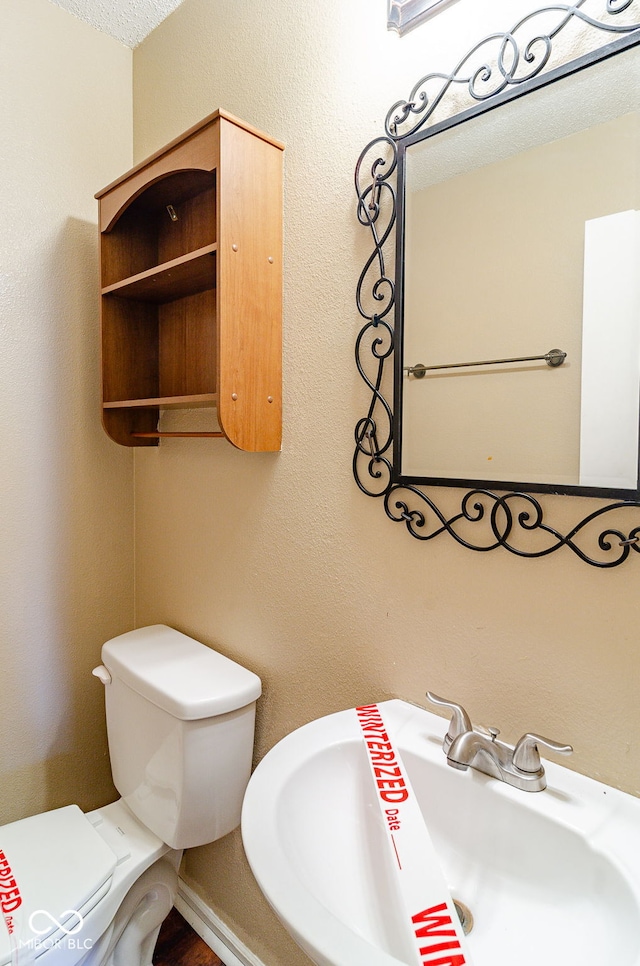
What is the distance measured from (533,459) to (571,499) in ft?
0.25

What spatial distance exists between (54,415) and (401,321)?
101 centimetres

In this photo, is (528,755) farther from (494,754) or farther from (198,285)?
(198,285)

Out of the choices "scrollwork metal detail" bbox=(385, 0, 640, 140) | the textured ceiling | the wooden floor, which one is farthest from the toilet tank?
the textured ceiling

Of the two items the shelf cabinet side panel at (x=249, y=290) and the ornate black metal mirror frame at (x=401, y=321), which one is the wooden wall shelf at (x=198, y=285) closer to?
the shelf cabinet side panel at (x=249, y=290)

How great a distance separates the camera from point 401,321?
958 millimetres

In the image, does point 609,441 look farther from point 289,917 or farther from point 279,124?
point 279,124

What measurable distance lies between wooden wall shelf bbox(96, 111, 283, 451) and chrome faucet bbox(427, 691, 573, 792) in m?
0.65

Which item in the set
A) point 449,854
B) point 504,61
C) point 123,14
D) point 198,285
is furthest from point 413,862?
point 123,14

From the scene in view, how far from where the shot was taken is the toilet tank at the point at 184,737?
114 centimetres

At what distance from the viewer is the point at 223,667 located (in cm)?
126

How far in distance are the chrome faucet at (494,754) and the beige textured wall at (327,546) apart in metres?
0.08

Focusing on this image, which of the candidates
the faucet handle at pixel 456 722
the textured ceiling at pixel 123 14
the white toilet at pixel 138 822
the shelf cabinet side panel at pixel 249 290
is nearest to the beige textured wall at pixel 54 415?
the textured ceiling at pixel 123 14

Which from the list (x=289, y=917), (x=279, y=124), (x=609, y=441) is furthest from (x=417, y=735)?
(x=279, y=124)

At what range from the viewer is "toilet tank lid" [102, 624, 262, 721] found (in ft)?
3.70
